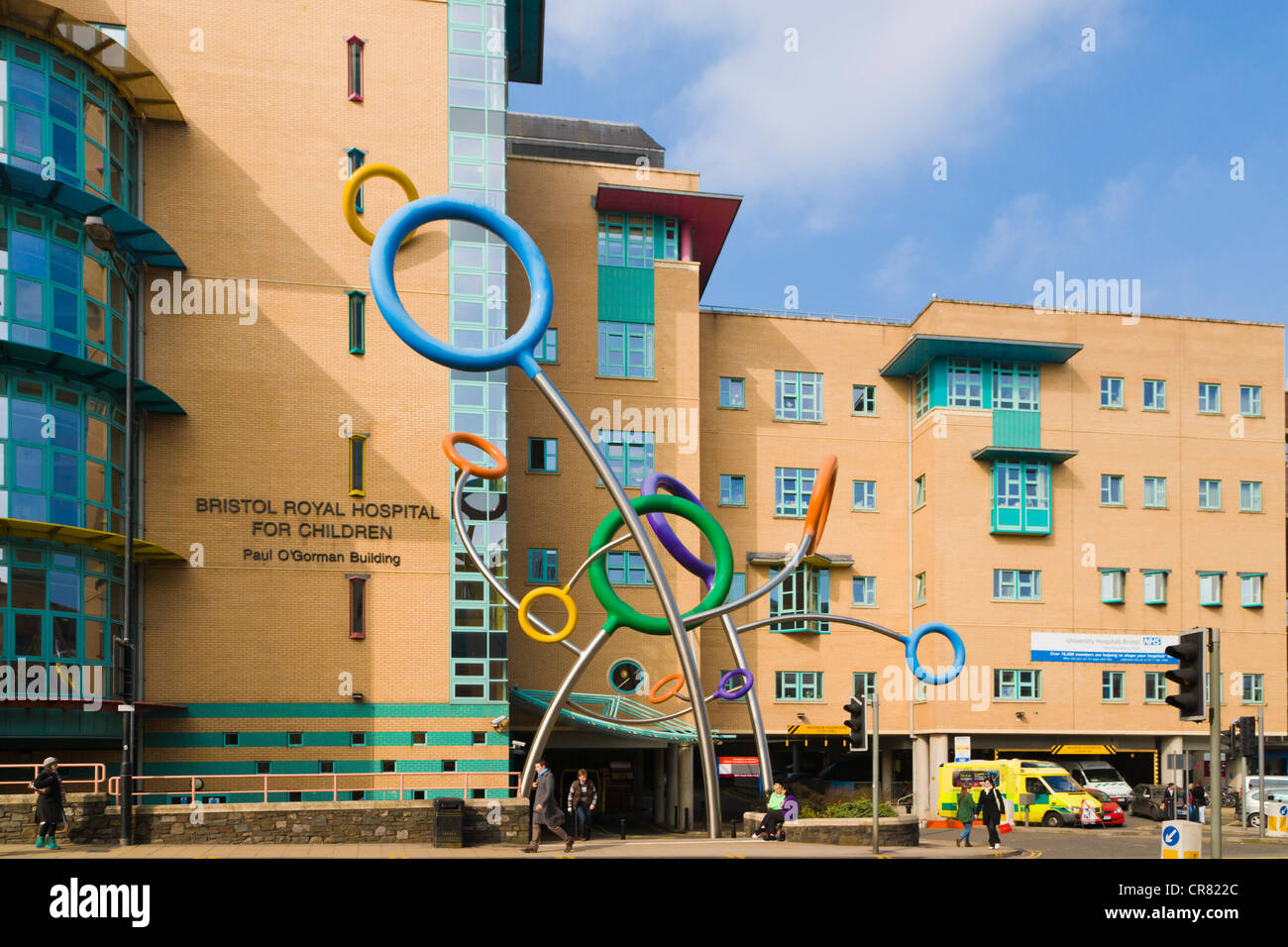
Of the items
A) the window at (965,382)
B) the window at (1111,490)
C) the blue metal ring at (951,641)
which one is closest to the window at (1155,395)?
the window at (1111,490)

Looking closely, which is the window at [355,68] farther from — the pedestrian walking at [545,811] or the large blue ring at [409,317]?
the pedestrian walking at [545,811]

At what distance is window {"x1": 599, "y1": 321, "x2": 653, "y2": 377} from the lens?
47094 mm

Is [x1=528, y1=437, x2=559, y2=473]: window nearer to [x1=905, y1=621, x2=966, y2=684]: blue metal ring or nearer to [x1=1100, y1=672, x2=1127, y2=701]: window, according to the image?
[x1=905, y1=621, x2=966, y2=684]: blue metal ring

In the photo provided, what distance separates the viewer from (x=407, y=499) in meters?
36.9

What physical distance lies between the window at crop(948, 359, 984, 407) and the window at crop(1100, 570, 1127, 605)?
865 cm

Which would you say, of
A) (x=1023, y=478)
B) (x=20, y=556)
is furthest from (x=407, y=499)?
(x=1023, y=478)

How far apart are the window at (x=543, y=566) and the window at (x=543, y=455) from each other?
9.96 ft

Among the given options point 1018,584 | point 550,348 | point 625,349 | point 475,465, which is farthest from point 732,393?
point 475,465

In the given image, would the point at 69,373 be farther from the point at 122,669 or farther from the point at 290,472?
the point at 122,669

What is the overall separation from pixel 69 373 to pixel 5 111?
21.2 ft

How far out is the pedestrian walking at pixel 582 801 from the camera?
94.1ft

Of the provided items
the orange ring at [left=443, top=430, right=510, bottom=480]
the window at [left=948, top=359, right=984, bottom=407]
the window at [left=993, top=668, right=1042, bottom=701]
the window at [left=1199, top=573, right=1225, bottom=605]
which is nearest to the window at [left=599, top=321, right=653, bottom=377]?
the window at [left=948, top=359, right=984, bottom=407]

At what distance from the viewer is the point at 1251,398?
53688 mm

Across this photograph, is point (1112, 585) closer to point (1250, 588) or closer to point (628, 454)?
point (1250, 588)
